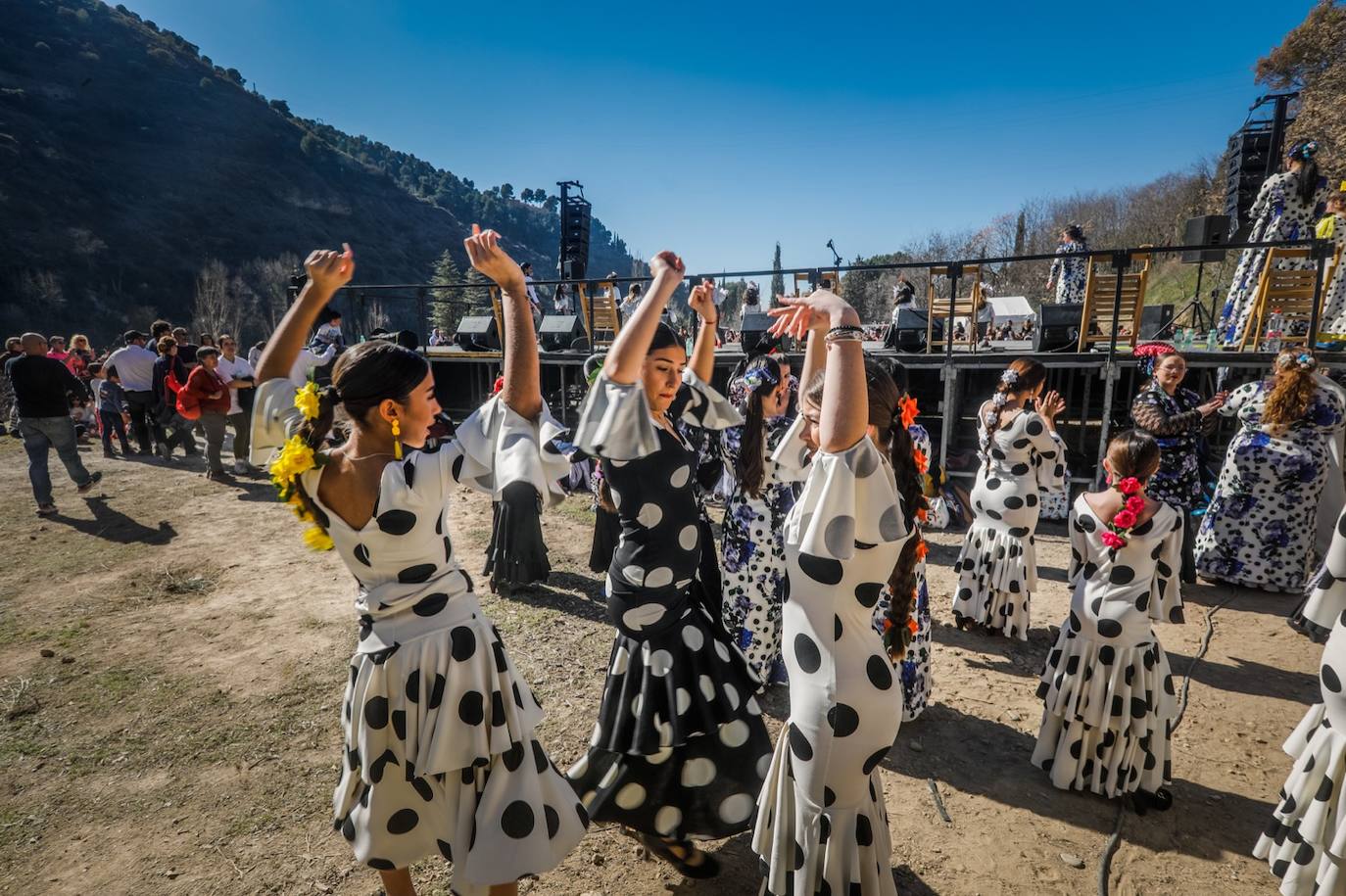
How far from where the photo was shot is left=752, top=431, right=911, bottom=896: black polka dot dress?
5.94 feet

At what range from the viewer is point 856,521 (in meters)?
1.81

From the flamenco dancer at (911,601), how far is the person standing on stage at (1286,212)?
7926 millimetres

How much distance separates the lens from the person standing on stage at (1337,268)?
26.0ft

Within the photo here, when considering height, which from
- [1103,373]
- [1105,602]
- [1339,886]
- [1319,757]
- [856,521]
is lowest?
[1339,886]

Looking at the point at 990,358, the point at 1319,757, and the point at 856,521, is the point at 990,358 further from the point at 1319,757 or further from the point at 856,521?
the point at 856,521

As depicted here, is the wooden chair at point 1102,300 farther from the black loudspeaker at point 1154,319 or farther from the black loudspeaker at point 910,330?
the black loudspeaker at point 1154,319

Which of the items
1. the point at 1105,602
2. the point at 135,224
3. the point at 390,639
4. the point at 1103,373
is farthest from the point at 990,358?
the point at 135,224

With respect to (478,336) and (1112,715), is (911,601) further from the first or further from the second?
(478,336)

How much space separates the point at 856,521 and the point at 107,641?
233 inches

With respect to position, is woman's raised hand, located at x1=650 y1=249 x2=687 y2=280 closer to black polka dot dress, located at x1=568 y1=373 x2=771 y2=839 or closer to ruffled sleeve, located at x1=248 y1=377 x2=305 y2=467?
black polka dot dress, located at x1=568 y1=373 x2=771 y2=839

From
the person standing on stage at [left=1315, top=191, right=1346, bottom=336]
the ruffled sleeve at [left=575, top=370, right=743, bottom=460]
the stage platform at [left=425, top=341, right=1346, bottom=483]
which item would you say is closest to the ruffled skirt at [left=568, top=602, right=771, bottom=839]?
the ruffled sleeve at [left=575, top=370, right=743, bottom=460]

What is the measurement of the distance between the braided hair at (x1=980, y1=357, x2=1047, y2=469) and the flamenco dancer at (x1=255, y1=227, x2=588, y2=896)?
3.95 m

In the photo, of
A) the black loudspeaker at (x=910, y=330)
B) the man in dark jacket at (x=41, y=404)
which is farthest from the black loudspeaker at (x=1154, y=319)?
the man in dark jacket at (x=41, y=404)

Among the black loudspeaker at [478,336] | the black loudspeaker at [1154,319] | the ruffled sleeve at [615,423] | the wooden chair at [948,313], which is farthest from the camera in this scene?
the black loudspeaker at [478,336]
